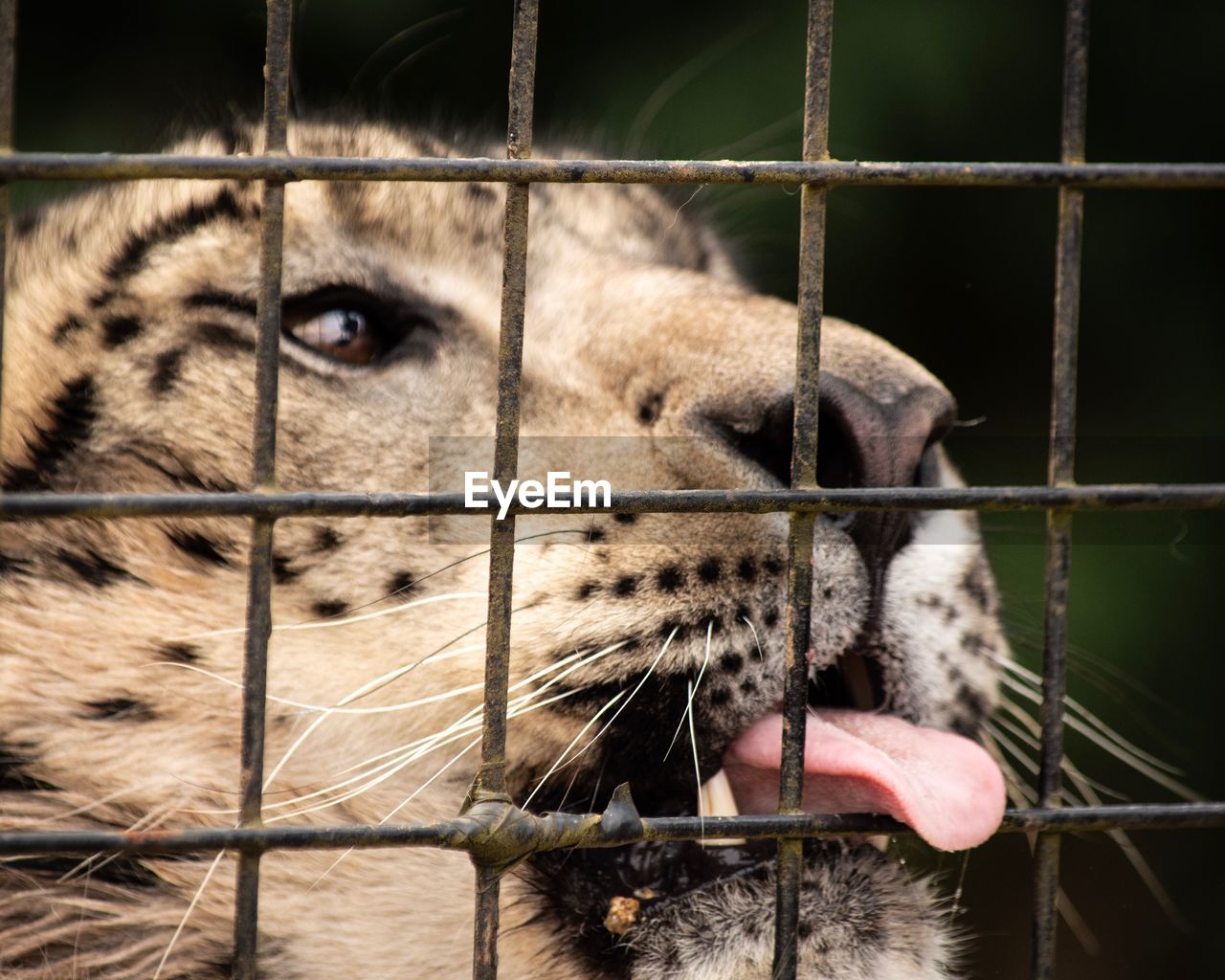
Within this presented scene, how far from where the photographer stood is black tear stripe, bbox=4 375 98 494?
6.33ft

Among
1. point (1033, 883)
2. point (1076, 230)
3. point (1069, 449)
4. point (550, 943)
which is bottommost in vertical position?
point (550, 943)

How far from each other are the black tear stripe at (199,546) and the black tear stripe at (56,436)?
0.19 metres

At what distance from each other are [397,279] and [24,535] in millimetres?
646

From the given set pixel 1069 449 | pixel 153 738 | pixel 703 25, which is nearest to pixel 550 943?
pixel 153 738

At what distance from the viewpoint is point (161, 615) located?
185 cm

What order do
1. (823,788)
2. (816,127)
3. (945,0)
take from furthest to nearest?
(945,0)
(823,788)
(816,127)

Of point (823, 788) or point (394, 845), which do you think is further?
point (823, 788)

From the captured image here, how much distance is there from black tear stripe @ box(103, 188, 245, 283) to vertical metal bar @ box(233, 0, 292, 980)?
0.78 metres

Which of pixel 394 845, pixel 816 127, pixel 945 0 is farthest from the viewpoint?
pixel 945 0

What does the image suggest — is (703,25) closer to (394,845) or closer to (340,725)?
(340,725)

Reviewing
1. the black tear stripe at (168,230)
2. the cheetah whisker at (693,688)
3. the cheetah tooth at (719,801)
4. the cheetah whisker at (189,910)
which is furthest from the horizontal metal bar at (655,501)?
the black tear stripe at (168,230)

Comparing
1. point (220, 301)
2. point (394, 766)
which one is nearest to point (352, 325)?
point (220, 301)

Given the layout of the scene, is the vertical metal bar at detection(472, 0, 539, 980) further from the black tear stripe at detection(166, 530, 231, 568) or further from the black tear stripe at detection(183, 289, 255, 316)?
the black tear stripe at detection(183, 289, 255, 316)

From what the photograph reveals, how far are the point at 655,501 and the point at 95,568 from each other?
898 millimetres
